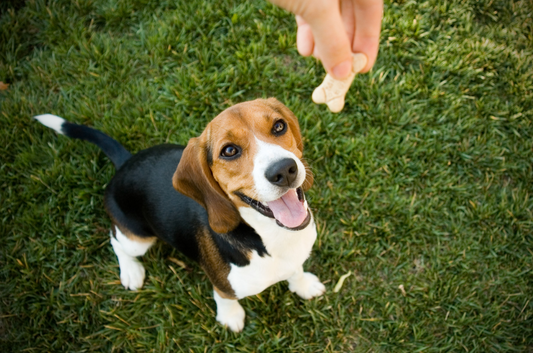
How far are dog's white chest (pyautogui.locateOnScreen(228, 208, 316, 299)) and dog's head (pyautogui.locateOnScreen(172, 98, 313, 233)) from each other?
16 centimetres

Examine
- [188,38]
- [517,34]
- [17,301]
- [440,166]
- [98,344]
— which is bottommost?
[98,344]

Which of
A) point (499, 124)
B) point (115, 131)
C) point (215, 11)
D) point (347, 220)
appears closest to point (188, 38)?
point (215, 11)

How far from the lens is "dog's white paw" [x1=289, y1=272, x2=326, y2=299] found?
3771 mm

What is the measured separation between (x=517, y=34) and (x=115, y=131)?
16.3ft

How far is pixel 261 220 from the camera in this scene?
2.73m

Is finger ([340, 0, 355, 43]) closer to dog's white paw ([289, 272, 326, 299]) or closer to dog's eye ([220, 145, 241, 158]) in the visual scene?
dog's eye ([220, 145, 241, 158])

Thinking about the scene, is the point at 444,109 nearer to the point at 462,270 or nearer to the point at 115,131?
the point at 462,270

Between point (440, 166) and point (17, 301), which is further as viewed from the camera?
point (440, 166)

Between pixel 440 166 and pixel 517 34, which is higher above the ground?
pixel 517 34

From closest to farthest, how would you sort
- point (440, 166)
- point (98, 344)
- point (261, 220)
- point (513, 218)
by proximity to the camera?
point (261, 220)
point (98, 344)
point (513, 218)
point (440, 166)

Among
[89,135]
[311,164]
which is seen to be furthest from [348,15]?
[89,135]

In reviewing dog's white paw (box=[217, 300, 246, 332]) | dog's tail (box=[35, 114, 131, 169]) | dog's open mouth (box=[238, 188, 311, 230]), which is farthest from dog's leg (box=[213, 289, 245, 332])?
dog's tail (box=[35, 114, 131, 169])

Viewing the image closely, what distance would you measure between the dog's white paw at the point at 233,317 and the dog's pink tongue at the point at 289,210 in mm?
1409

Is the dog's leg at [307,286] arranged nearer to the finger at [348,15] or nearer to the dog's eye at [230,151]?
the dog's eye at [230,151]
